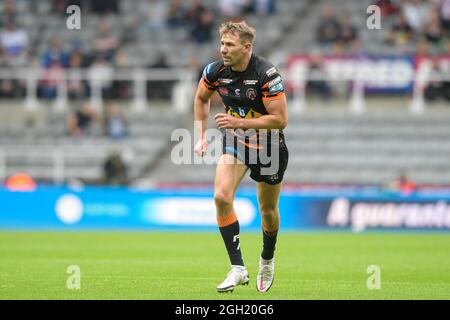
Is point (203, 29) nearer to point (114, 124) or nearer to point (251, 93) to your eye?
point (114, 124)

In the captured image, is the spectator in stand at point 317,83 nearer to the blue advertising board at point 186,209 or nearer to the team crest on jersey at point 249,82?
the blue advertising board at point 186,209

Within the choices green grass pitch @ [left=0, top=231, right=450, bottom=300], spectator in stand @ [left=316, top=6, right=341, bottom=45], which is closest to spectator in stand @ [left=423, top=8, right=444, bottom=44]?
spectator in stand @ [left=316, top=6, right=341, bottom=45]

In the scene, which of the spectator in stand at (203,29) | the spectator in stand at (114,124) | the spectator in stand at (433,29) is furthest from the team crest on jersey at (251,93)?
the spectator in stand at (433,29)

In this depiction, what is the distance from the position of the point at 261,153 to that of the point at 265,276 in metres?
1.26

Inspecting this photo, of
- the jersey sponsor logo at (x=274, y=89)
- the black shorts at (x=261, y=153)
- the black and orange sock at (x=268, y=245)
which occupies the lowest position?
the black and orange sock at (x=268, y=245)

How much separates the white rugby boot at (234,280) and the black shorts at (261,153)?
92 cm

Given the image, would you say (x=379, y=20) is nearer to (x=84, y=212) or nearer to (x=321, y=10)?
(x=321, y=10)

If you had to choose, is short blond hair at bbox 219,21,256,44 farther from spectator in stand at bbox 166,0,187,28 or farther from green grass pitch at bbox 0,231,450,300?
spectator in stand at bbox 166,0,187,28

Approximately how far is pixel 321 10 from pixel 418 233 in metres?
9.83

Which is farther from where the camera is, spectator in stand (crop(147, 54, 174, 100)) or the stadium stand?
spectator in stand (crop(147, 54, 174, 100))

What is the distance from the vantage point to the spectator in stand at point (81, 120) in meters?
28.0

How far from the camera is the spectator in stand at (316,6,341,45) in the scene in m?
29.3
